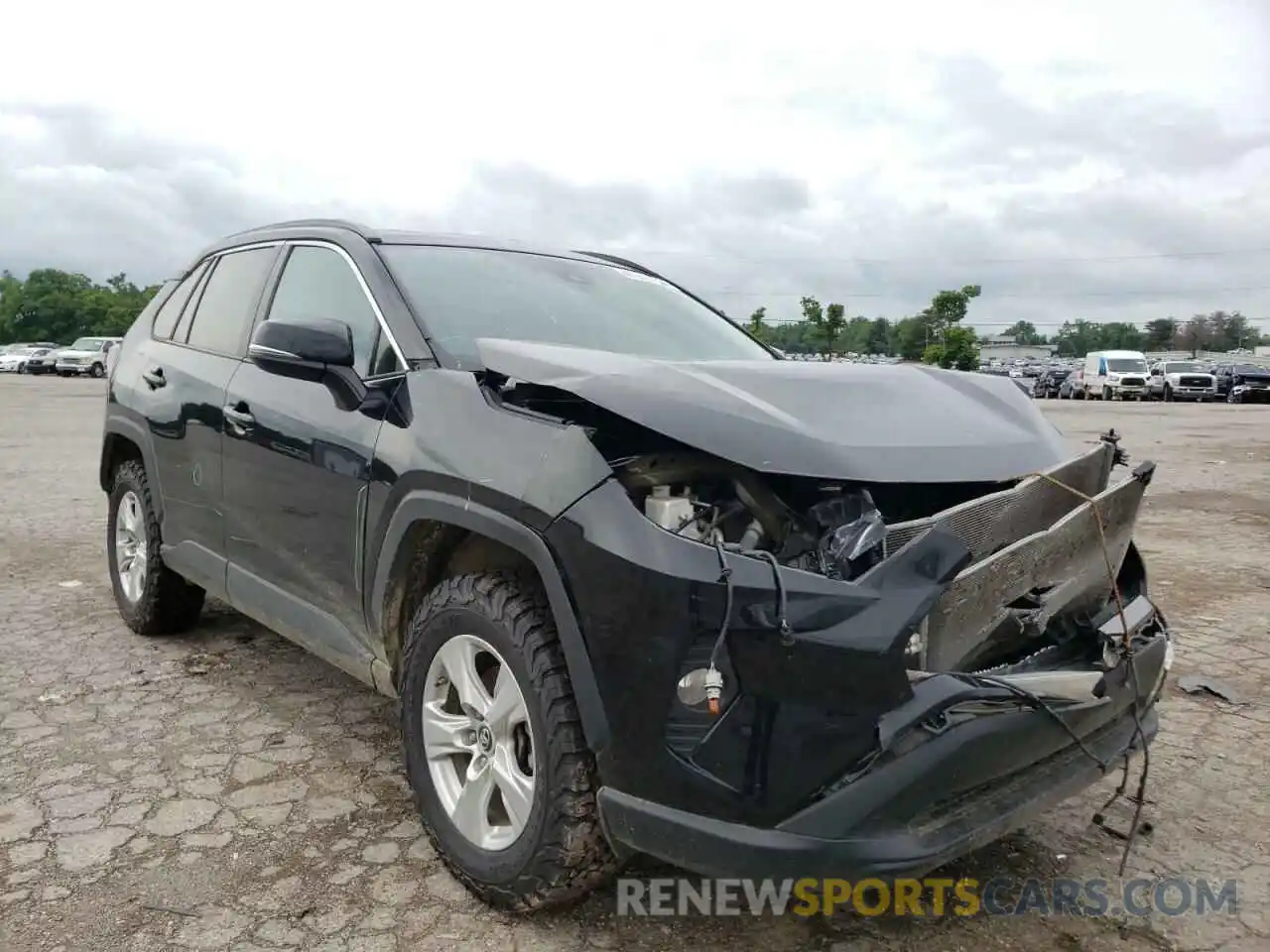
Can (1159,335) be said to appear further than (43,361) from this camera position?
Yes

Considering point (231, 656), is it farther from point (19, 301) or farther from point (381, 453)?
point (19, 301)

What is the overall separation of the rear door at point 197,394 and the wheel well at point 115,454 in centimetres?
33

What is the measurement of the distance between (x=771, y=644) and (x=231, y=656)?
132 inches

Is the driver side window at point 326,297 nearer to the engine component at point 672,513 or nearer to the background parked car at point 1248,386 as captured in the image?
the engine component at point 672,513

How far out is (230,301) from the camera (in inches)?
167

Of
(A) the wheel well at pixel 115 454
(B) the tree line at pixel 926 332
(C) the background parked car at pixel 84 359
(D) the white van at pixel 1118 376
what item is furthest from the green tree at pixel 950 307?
(A) the wheel well at pixel 115 454

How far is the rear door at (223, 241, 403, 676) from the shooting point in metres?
3.06

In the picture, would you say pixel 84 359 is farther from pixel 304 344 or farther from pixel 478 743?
pixel 478 743

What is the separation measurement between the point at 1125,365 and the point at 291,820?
4064 cm

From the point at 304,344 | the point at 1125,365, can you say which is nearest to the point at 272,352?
the point at 304,344

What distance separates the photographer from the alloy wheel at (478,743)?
8.05 ft

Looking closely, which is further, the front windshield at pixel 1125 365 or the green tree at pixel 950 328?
the green tree at pixel 950 328

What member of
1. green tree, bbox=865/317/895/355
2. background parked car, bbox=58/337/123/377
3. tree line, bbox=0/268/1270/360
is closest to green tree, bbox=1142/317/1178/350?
tree line, bbox=0/268/1270/360

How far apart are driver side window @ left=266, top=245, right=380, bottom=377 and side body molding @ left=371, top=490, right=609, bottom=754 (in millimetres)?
689
